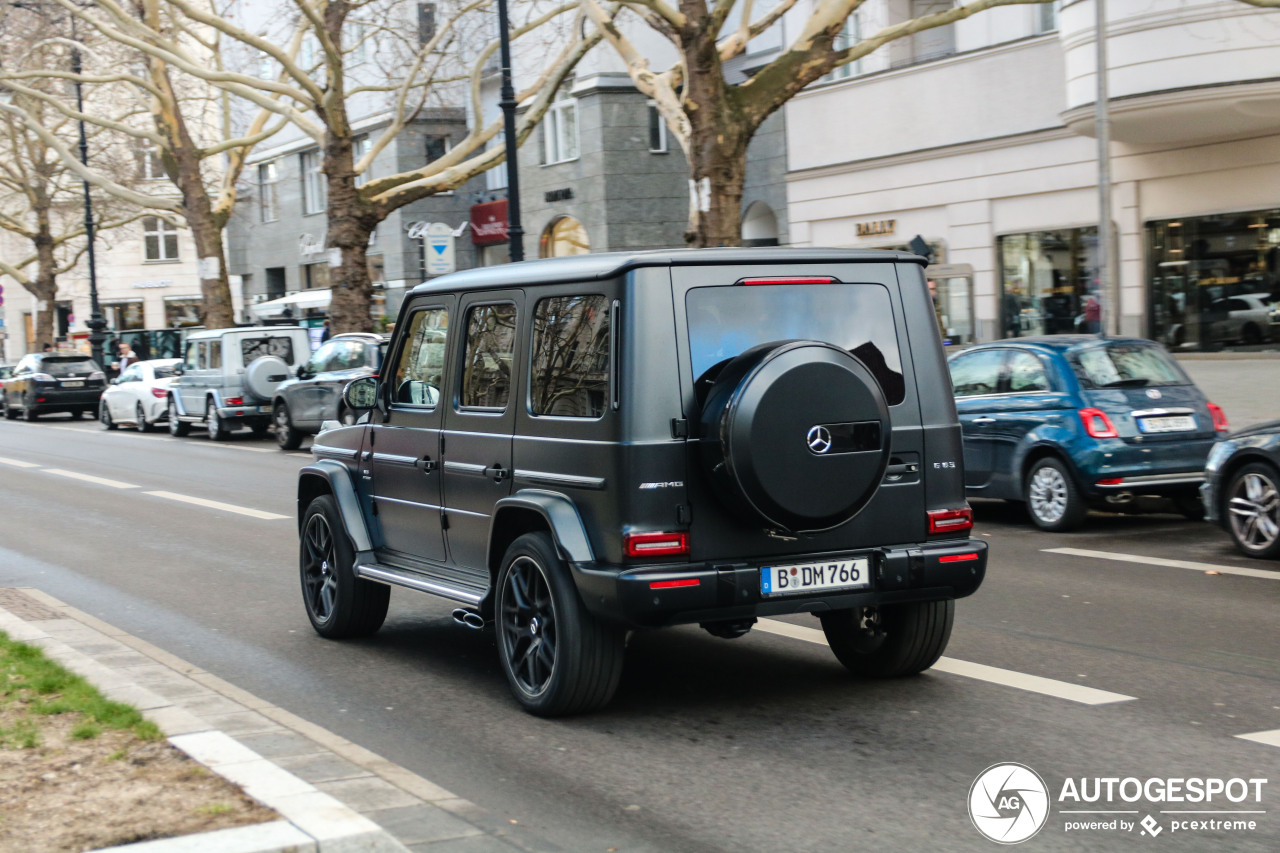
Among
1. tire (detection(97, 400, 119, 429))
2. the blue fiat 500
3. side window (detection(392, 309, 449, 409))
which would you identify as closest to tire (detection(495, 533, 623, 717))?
side window (detection(392, 309, 449, 409))

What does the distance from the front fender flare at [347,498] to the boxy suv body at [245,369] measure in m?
17.7

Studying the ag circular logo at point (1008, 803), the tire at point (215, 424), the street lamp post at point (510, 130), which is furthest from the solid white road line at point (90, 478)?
the ag circular logo at point (1008, 803)

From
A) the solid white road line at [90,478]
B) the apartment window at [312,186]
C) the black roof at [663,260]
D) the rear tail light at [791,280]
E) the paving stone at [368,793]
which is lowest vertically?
the paving stone at [368,793]

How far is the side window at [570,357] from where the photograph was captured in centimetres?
588

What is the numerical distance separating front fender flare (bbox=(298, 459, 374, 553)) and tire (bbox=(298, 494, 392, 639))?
0.20ft

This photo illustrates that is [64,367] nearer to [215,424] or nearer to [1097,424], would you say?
[215,424]

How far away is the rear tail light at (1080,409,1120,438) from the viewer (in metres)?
11.5

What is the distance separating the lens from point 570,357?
609 centimetres

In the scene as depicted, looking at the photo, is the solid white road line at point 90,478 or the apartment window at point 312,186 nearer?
the solid white road line at point 90,478

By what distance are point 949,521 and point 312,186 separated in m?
50.3

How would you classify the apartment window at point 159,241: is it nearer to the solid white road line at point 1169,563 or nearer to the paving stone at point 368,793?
the solid white road line at point 1169,563

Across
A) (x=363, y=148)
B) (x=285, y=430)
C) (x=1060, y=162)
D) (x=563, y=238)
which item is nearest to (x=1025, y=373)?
(x=285, y=430)

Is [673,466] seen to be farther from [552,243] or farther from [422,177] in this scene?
[552,243]

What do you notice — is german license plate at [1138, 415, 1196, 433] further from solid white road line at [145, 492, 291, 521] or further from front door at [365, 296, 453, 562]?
solid white road line at [145, 492, 291, 521]
